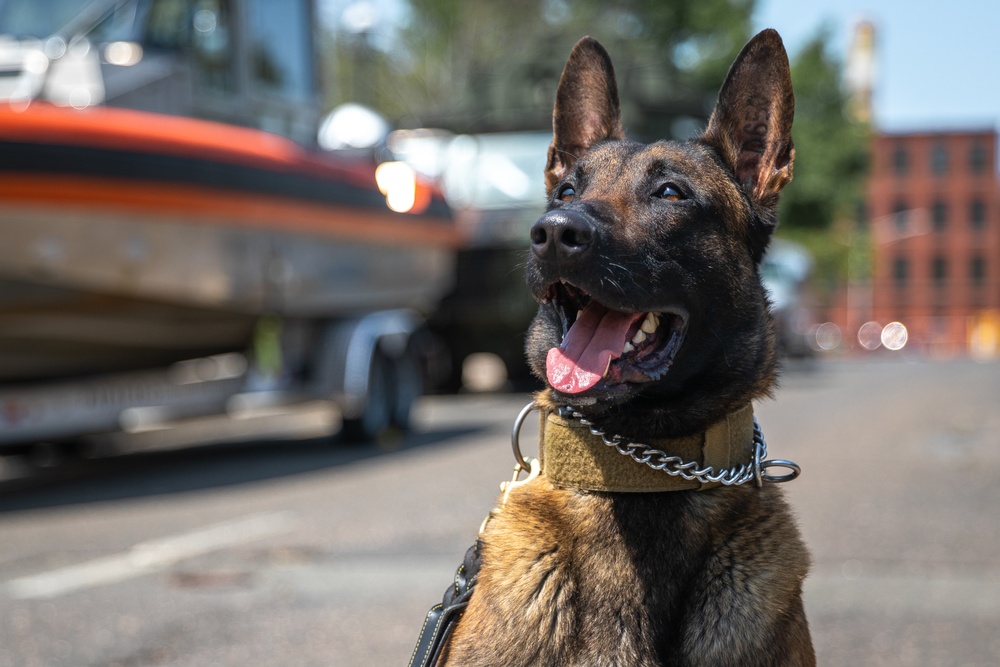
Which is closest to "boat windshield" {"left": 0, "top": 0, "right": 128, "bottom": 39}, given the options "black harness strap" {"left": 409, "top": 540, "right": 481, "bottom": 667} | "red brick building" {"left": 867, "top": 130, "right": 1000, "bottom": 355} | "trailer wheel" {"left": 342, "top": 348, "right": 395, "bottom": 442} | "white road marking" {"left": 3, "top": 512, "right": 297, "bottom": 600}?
"trailer wheel" {"left": 342, "top": 348, "right": 395, "bottom": 442}

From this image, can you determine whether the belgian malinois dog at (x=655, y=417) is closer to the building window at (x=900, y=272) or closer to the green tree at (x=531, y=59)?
the green tree at (x=531, y=59)

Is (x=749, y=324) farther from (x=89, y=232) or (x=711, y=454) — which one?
(x=89, y=232)

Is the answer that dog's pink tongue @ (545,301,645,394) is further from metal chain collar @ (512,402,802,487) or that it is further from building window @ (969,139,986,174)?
building window @ (969,139,986,174)

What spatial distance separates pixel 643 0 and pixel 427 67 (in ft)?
28.8

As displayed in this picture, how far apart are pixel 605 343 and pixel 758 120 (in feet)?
2.42

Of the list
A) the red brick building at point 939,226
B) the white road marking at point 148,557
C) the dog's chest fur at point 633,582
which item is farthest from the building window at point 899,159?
the dog's chest fur at point 633,582

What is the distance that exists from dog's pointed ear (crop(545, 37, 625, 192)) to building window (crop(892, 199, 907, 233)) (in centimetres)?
8245

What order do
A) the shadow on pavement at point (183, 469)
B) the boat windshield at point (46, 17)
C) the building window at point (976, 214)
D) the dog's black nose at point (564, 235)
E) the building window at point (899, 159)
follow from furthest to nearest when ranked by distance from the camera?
1. the building window at point (899, 159)
2. the building window at point (976, 214)
3. the boat windshield at point (46, 17)
4. the shadow on pavement at point (183, 469)
5. the dog's black nose at point (564, 235)

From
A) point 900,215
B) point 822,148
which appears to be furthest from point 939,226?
point 822,148

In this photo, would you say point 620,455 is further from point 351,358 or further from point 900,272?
point 900,272

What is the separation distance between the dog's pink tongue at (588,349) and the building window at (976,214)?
83820 mm

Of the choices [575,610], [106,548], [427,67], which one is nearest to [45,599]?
[106,548]

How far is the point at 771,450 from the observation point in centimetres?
932

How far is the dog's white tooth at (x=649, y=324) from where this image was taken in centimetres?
249
